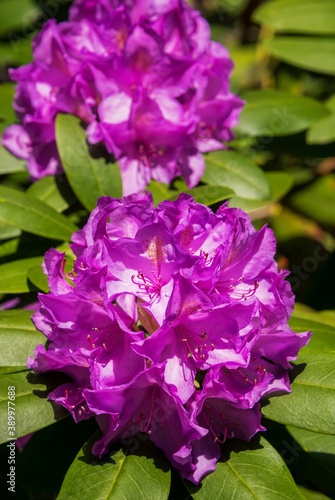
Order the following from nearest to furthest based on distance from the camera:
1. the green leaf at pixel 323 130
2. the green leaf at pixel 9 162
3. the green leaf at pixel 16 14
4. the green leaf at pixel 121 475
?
the green leaf at pixel 121 475 → the green leaf at pixel 9 162 → the green leaf at pixel 323 130 → the green leaf at pixel 16 14

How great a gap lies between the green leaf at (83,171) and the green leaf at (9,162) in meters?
0.28

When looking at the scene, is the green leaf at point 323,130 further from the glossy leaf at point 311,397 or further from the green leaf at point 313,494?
the green leaf at point 313,494

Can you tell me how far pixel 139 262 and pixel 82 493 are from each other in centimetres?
44

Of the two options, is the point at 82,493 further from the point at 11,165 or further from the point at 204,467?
the point at 11,165

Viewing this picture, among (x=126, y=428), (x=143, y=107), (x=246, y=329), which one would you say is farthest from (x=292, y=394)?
(x=143, y=107)

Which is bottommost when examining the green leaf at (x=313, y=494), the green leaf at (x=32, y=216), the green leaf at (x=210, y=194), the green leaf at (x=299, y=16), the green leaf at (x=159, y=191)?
the green leaf at (x=313, y=494)

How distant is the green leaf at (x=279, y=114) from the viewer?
70.2 inches

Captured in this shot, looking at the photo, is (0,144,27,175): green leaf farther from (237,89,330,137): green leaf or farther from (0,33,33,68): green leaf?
(237,89,330,137): green leaf

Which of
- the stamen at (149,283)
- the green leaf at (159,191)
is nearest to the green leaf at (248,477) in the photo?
the stamen at (149,283)

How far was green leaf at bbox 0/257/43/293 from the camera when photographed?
137cm

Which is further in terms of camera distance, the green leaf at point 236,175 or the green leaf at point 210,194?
the green leaf at point 236,175

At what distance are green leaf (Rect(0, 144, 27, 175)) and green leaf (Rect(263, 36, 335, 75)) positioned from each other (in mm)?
981

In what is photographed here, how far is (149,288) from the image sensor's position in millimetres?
1117

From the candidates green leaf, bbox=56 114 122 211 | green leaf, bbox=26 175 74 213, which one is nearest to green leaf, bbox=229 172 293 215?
green leaf, bbox=56 114 122 211
